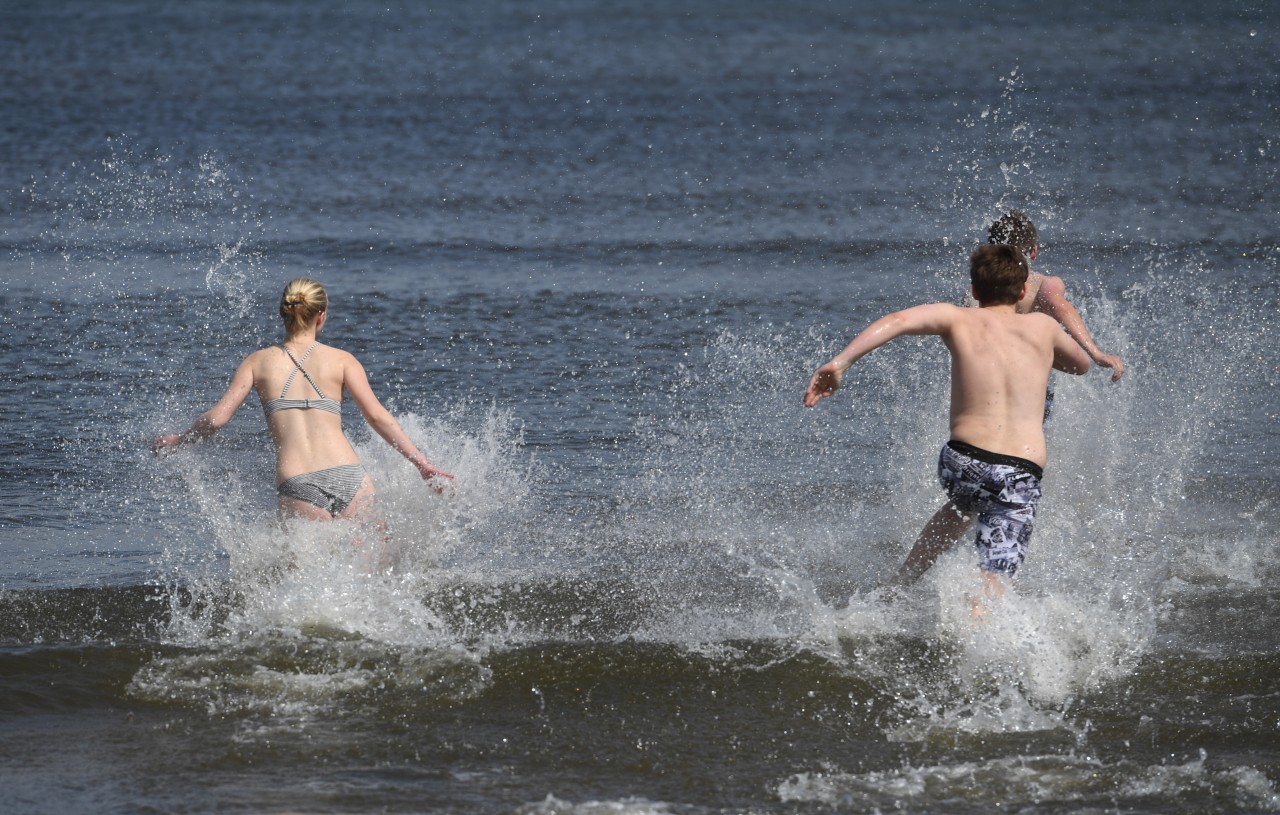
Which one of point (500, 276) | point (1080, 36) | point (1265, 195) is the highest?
point (1080, 36)

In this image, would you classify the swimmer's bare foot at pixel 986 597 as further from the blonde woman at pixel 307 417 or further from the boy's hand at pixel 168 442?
the boy's hand at pixel 168 442

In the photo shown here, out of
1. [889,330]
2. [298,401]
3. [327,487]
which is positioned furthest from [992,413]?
[298,401]

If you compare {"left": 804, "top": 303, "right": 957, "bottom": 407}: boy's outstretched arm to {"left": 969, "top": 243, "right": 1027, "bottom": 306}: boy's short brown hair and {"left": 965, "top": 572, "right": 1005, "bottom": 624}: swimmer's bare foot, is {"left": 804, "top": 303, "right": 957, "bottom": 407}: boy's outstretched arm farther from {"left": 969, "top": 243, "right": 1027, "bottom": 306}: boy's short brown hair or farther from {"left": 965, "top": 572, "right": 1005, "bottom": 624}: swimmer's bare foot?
{"left": 965, "top": 572, "right": 1005, "bottom": 624}: swimmer's bare foot

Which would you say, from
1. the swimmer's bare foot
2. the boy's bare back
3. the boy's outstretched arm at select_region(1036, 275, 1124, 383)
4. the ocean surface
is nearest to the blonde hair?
the ocean surface

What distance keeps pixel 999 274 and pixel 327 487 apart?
3075 millimetres

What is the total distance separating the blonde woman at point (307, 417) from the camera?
6.73m

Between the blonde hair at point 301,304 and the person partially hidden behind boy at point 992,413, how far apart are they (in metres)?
2.28

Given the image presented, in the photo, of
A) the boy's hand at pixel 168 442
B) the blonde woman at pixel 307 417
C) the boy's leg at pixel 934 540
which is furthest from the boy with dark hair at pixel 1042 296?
the boy's hand at pixel 168 442

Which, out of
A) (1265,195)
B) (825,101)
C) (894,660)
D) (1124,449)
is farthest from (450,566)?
(825,101)

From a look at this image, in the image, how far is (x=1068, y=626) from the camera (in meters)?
6.45

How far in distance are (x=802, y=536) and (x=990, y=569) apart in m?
2.08

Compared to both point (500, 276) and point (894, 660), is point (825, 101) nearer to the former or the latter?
point (500, 276)

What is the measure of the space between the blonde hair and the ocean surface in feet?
3.24

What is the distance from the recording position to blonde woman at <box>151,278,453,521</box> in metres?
6.73
